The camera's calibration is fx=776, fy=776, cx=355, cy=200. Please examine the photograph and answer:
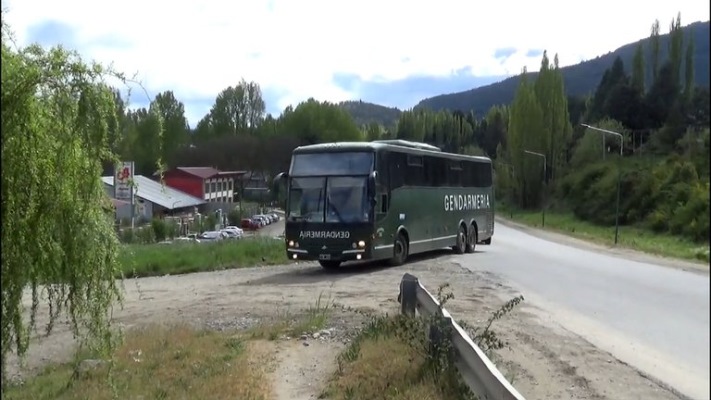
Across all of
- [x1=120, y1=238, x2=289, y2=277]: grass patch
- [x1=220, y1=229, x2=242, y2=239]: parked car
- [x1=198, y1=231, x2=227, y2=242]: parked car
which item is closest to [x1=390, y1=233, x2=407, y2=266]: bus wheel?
[x1=120, y1=238, x2=289, y2=277]: grass patch

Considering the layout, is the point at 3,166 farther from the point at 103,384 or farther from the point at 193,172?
the point at 193,172

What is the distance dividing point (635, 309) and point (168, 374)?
5.35 m

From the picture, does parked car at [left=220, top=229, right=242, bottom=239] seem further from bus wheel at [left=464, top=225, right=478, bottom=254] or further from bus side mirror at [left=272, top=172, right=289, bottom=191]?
bus wheel at [left=464, top=225, right=478, bottom=254]

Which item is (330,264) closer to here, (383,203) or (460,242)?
(383,203)

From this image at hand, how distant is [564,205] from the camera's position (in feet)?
31.5

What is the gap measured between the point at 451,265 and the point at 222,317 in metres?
10.1

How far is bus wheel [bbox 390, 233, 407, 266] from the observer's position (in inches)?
889

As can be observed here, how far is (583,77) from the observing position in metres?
9.38

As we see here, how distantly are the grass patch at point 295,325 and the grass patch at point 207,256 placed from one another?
11213 millimetres

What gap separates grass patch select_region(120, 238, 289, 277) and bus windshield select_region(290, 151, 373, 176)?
206 inches

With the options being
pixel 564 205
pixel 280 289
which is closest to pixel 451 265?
pixel 280 289

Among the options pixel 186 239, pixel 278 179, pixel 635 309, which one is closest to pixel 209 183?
pixel 278 179

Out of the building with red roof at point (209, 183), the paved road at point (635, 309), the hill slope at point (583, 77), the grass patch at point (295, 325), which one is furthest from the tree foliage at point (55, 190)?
the building with red roof at point (209, 183)

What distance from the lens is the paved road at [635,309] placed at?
145 inches
